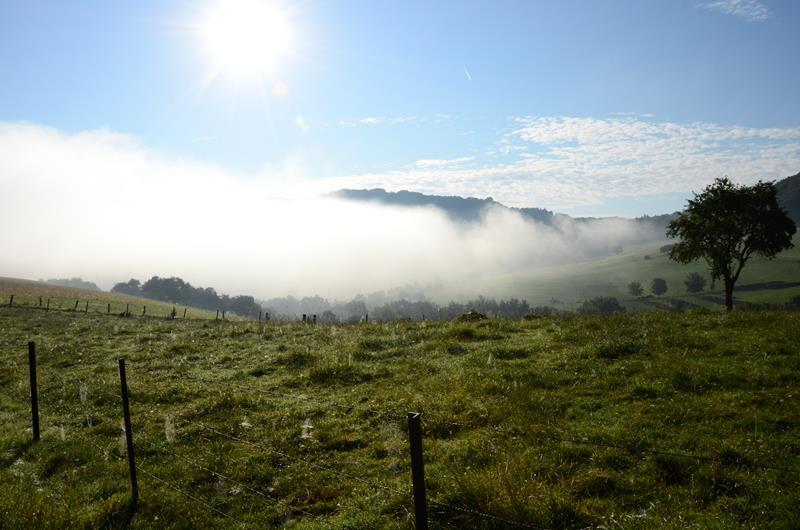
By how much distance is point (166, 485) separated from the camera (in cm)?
1065

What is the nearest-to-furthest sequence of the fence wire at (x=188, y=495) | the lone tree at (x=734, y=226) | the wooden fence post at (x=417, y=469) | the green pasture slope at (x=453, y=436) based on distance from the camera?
the wooden fence post at (x=417, y=469), the green pasture slope at (x=453, y=436), the fence wire at (x=188, y=495), the lone tree at (x=734, y=226)

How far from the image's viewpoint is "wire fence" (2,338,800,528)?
873 centimetres

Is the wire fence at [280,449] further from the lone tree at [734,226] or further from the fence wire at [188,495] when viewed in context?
the lone tree at [734,226]

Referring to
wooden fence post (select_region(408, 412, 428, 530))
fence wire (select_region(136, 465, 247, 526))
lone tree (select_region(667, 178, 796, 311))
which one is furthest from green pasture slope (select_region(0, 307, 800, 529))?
lone tree (select_region(667, 178, 796, 311))

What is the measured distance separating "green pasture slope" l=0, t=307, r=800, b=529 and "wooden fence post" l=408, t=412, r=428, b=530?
1.28 metres

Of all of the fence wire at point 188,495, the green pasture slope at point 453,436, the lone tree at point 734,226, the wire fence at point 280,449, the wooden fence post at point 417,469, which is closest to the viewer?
the wooden fence post at point 417,469

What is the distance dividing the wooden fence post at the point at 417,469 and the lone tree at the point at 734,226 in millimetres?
51343

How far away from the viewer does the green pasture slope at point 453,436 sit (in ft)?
27.5

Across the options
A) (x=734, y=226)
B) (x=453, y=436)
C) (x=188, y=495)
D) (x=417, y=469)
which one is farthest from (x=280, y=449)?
(x=734, y=226)

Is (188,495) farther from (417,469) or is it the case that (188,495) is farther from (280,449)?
(417,469)

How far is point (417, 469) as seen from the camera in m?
5.85

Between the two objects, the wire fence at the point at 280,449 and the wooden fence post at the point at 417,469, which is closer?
the wooden fence post at the point at 417,469

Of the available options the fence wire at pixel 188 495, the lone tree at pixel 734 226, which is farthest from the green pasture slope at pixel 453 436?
the lone tree at pixel 734 226

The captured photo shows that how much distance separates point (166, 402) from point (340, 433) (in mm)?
7674
